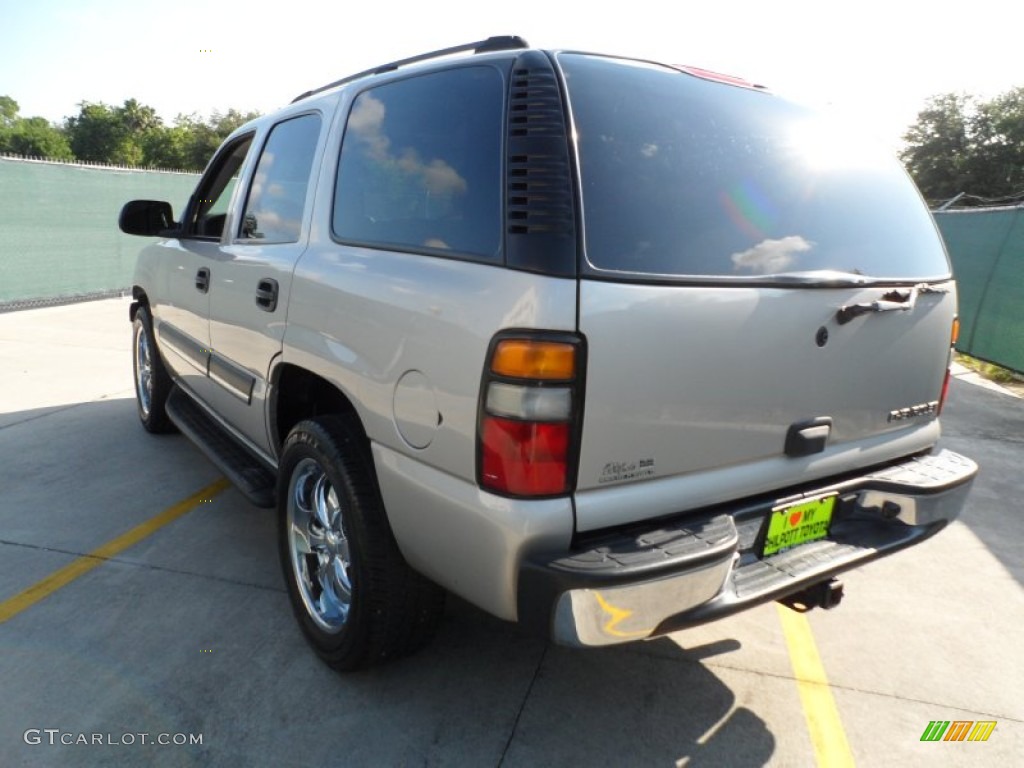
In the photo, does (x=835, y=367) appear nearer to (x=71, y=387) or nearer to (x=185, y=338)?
(x=185, y=338)

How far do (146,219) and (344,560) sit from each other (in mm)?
2821

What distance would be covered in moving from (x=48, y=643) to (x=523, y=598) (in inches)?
77.9

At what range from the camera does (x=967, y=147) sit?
135ft

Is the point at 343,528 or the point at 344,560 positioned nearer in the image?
the point at 343,528

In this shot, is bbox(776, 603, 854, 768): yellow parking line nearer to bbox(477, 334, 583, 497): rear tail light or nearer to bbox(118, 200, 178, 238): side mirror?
bbox(477, 334, 583, 497): rear tail light

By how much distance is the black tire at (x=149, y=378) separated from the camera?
→ 4902mm

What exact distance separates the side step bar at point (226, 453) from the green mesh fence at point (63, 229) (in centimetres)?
756

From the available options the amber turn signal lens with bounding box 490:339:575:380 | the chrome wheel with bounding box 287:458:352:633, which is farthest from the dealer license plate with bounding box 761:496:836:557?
the chrome wheel with bounding box 287:458:352:633

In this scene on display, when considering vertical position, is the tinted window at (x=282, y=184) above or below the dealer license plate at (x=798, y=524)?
above

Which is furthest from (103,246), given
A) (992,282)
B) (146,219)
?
(992,282)

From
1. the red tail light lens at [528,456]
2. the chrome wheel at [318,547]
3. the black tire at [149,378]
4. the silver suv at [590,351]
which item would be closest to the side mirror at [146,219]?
the black tire at [149,378]

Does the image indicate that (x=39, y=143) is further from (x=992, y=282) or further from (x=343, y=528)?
(x=343, y=528)

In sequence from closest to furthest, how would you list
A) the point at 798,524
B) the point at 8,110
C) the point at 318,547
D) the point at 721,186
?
the point at 721,186
the point at 798,524
the point at 318,547
the point at 8,110

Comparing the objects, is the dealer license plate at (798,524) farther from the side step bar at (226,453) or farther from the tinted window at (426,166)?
the side step bar at (226,453)
